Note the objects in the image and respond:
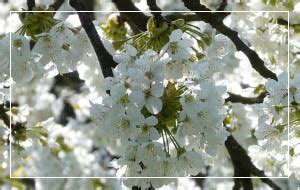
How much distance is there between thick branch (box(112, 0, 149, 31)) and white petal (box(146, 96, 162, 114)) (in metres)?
0.72

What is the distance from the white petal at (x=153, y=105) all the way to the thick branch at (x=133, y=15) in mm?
715

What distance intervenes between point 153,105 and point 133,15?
0.87 m

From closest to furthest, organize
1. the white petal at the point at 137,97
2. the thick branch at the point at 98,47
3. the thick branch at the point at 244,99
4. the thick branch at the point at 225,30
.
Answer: the white petal at the point at 137,97, the thick branch at the point at 98,47, the thick branch at the point at 225,30, the thick branch at the point at 244,99

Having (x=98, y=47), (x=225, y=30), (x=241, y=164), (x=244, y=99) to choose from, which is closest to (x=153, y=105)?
(x=98, y=47)

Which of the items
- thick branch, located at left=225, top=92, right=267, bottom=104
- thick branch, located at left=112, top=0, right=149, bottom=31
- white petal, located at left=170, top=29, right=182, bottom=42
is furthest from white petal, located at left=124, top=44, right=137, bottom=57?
thick branch, located at left=225, top=92, right=267, bottom=104

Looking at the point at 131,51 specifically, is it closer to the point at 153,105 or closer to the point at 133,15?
the point at 153,105

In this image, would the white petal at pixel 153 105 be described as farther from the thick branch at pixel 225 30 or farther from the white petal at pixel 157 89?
the thick branch at pixel 225 30

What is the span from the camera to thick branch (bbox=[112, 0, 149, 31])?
7.79ft

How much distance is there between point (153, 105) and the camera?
5.26 feet

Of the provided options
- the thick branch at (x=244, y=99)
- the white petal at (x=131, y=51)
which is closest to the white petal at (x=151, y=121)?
the white petal at (x=131, y=51)

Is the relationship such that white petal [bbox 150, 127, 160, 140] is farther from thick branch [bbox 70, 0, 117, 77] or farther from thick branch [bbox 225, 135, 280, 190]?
thick branch [bbox 225, 135, 280, 190]

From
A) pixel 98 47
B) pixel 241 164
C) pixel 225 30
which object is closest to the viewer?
pixel 98 47

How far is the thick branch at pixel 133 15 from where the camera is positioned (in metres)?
2.37

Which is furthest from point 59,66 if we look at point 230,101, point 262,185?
point 262,185
